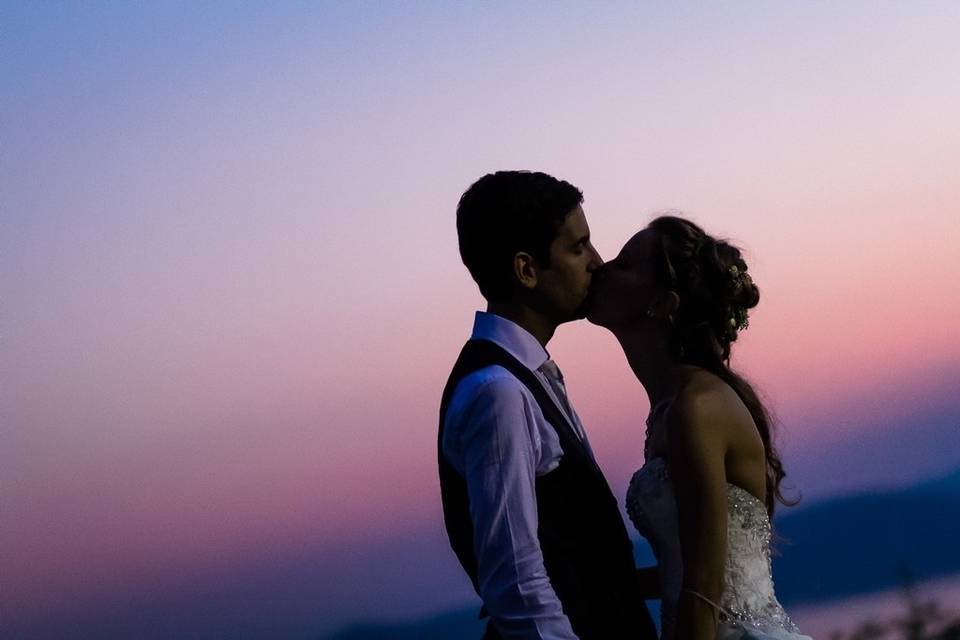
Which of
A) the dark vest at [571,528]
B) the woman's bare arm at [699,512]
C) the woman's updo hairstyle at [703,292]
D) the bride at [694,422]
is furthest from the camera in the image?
the woman's updo hairstyle at [703,292]

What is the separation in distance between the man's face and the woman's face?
35cm

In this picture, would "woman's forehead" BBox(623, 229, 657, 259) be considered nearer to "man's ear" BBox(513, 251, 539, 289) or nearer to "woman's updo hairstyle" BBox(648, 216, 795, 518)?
"woman's updo hairstyle" BBox(648, 216, 795, 518)

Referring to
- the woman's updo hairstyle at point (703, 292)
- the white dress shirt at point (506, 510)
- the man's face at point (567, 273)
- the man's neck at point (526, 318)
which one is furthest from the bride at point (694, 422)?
the white dress shirt at point (506, 510)

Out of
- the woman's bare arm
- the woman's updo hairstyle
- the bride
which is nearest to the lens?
the woman's bare arm

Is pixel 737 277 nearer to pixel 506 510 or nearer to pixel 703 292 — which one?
pixel 703 292

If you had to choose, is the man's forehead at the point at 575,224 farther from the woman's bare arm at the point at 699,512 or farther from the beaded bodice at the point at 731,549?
the beaded bodice at the point at 731,549

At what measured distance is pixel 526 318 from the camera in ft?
11.5

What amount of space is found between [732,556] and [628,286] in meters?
0.96

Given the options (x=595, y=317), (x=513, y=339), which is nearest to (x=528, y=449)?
(x=513, y=339)

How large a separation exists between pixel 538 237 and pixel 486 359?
387 mm

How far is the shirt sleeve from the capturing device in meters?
3.06

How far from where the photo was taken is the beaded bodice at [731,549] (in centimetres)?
411

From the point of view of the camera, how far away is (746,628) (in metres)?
4.07

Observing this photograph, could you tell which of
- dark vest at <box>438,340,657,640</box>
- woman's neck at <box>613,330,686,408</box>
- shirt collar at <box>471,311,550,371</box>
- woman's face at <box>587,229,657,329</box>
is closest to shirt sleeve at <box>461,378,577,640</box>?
dark vest at <box>438,340,657,640</box>
